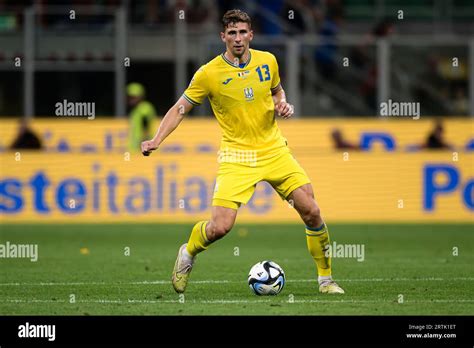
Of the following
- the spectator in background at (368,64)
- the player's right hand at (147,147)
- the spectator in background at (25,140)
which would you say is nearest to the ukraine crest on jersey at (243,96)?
the player's right hand at (147,147)

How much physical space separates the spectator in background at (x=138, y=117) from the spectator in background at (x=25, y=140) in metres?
1.83

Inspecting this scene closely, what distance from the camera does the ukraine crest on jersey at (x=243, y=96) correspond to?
1184 cm

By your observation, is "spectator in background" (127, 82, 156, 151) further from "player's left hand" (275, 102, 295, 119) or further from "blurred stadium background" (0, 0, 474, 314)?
"player's left hand" (275, 102, 295, 119)

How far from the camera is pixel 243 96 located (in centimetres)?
1183

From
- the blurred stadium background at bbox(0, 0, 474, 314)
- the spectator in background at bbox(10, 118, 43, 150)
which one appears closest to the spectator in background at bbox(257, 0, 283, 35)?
the blurred stadium background at bbox(0, 0, 474, 314)

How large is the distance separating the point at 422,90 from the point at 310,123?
2.96m

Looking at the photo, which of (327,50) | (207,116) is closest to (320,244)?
(207,116)

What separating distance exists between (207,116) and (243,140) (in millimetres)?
13154

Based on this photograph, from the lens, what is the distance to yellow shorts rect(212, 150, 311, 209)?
38.5 ft

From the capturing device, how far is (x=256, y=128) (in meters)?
11.9

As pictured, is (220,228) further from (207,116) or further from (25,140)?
(207,116)

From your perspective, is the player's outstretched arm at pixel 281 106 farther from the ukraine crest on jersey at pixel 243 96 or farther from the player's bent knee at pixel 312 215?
the player's bent knee at pixel 312 215

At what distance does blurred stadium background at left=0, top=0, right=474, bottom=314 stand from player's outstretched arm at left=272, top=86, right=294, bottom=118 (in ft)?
26.5

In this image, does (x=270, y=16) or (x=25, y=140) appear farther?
(x=270, y=16)
